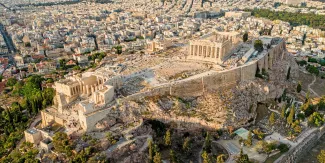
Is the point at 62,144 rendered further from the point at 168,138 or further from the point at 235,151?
the point at 235,151

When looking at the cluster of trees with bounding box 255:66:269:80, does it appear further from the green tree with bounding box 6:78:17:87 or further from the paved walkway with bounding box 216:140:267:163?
the green tree with bounding box 6:78:17:87

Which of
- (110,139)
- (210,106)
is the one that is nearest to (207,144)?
(210,106)

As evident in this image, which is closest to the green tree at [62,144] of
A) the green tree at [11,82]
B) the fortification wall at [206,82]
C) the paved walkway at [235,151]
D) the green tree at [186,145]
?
the fortification wall at [206,82]

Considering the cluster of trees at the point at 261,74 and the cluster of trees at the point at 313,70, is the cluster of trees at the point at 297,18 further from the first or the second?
the cluster of trees at the point at 261,74

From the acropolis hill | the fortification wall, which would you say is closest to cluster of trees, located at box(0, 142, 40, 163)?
the acropolis hill

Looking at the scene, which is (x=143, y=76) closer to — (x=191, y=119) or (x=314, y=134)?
(x=191, y=119)

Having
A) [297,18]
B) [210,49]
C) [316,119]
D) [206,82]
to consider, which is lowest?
[316,119]

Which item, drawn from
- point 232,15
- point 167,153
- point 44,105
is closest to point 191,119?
point 167,153
